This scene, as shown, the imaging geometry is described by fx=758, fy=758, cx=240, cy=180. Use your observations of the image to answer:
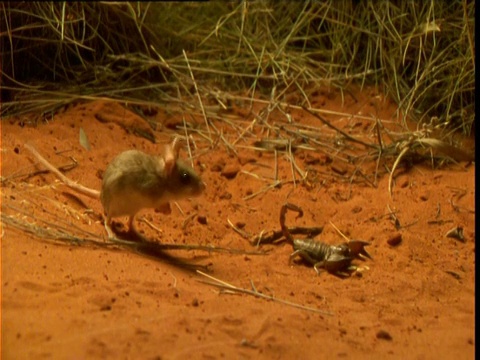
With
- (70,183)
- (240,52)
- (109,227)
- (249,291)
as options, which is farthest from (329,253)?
(240,52)

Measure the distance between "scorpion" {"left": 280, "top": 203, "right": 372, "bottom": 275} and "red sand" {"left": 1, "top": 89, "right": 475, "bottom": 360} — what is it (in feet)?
0.20

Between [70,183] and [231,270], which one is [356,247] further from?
[70,183]

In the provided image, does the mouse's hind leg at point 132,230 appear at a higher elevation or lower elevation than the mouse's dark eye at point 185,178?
lower

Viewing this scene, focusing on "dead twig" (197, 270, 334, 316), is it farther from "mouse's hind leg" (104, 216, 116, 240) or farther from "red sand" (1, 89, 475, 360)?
"mouse's hind leg" (104, 216, 116, 240)

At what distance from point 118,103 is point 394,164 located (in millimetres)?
2133

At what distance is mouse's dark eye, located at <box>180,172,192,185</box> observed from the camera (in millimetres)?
3938

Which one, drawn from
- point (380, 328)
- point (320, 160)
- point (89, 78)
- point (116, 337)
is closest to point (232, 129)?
point (320, 160)

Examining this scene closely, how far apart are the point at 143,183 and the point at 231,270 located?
2.04 feet

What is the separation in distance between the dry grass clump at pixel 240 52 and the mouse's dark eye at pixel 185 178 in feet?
5.88

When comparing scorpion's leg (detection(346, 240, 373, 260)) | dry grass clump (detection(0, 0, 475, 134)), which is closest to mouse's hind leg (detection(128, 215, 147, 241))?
scorpion's leg (detection(346, 240, 373, 260))

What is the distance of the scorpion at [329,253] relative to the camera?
4.01 m

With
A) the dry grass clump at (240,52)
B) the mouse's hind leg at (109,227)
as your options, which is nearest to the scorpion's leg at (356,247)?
the mouse's hind leg at (109,227)

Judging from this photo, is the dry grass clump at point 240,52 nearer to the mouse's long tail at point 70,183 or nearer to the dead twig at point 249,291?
the mouse's long tail at point 70,183

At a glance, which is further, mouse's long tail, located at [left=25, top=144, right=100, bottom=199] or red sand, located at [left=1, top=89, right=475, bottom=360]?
mouse's long tail, located at [left=25, top=144, right=100, bottom=199]
